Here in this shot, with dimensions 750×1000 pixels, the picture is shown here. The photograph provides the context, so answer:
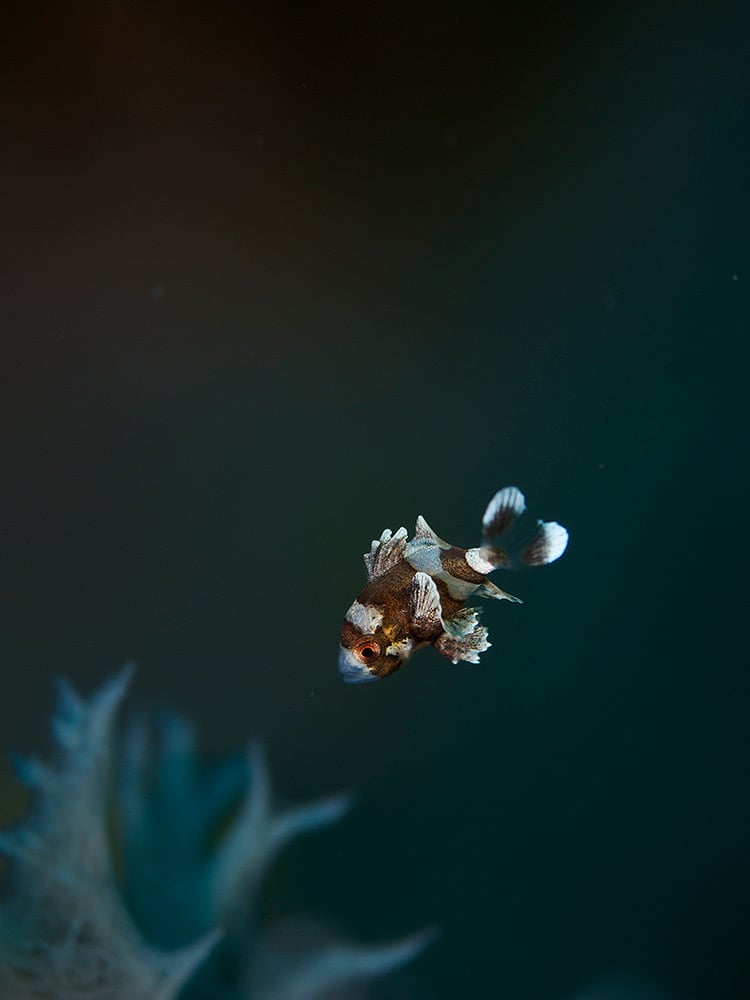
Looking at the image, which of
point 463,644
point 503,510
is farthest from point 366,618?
point 503,510

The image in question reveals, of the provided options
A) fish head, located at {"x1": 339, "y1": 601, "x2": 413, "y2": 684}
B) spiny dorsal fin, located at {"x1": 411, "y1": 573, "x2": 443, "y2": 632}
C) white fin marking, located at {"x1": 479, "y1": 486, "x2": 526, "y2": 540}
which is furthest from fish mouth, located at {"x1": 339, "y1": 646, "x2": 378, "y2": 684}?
white fin marking, located at {"x1": 479, "y1": 486, "x2": 526, "y2": 540}

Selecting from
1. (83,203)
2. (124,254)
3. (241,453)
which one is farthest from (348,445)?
(83,203)

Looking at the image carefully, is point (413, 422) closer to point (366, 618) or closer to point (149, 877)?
point (366, 618)

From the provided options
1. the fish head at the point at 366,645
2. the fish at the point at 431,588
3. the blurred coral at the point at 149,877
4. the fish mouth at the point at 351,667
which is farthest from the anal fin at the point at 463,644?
the blurred coral at the point at 149,877

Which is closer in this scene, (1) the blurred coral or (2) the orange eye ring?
(2) the orange eye ring

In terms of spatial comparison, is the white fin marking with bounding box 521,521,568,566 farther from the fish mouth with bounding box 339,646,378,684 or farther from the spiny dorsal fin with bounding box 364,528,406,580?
the fish mouth with bounding box 339,646,378,684

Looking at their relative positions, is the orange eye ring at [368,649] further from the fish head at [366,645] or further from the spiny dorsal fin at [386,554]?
the spiny dorsal fin at [386,554]

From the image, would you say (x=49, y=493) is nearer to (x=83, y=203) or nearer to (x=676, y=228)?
(x=83, y=203)
